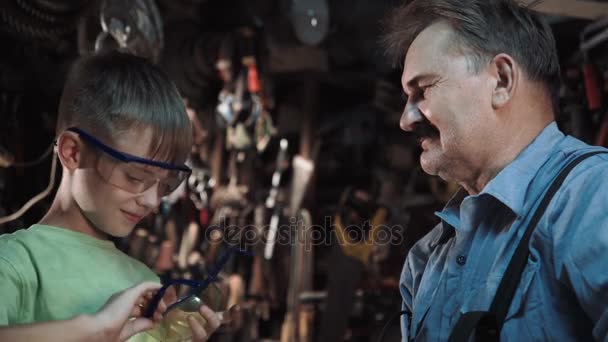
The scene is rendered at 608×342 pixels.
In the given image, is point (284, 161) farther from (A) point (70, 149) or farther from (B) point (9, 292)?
(B) point (9, 292)

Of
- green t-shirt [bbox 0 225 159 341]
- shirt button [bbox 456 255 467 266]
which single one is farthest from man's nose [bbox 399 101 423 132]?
green t-shirt [bbox 0 225 159 341]

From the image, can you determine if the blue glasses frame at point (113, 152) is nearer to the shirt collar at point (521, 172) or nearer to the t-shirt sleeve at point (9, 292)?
the t-shirt sleeve at point (9, 292)

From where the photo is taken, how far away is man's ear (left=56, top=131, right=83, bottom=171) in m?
1.29

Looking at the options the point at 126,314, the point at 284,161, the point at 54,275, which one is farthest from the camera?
the point at 284,161

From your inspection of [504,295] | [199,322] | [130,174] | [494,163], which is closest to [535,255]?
[504,295]

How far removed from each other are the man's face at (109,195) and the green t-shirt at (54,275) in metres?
0.06

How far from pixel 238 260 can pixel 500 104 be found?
298 cm

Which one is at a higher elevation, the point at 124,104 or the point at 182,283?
the point at 124,104

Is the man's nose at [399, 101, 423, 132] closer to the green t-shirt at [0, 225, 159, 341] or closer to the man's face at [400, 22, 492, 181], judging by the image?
the man's face at [400, 22, 492, 181]

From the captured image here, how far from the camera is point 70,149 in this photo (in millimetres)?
1293

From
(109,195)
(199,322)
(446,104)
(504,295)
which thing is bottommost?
(199,322)

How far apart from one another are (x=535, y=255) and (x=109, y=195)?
0.77m

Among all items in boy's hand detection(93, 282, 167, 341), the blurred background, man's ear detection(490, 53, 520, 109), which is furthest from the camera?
the blurred background

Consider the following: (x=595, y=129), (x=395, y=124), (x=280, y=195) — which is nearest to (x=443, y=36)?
(x=595, y=129)
